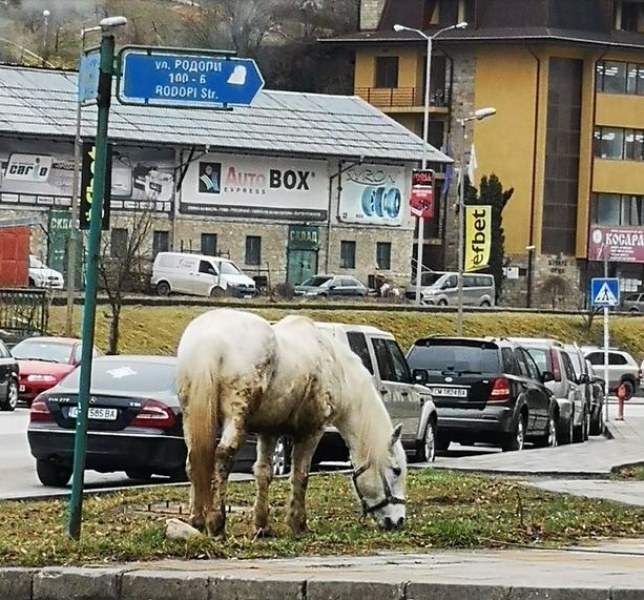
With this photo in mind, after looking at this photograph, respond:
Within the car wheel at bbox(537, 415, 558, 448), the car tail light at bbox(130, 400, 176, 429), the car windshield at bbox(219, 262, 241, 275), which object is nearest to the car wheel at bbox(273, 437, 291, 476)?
the car tail light at bbox(130, 400, 176, 429)

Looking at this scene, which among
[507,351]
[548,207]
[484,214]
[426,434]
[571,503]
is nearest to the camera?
[571,503]

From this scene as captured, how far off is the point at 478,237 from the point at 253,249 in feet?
67.8

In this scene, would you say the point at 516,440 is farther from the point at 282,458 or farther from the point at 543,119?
the point at 543,119

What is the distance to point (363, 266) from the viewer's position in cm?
8700

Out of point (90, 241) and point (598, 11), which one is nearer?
point (90, 241)

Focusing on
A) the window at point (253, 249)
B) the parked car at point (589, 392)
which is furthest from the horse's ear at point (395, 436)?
the window at point (253, 249)

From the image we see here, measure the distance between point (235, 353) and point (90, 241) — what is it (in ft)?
4.18

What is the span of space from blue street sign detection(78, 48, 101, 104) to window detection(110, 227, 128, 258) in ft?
177

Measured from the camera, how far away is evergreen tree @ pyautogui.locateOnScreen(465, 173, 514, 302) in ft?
298

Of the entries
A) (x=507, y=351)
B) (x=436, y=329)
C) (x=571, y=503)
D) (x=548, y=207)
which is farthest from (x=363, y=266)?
(x=571, y=503)

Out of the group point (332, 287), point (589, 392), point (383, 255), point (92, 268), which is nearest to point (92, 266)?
point (92, 268)

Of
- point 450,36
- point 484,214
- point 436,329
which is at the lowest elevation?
point 436,329

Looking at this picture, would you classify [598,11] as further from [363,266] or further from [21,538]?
[21,538]

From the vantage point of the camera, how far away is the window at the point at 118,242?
69.1 metres
